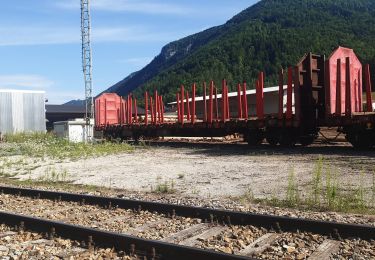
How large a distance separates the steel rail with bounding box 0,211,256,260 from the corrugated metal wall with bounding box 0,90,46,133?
128 feet

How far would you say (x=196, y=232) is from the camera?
655 cm

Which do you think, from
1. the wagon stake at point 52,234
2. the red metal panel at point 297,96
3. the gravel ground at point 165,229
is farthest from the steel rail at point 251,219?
the red metal panel at point 297,96

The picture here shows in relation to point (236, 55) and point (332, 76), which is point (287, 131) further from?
point (236, 55)

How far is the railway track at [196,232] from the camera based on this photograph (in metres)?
5.37

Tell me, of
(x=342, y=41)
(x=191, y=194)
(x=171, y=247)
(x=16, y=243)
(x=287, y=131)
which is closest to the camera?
(x=171, y=247)

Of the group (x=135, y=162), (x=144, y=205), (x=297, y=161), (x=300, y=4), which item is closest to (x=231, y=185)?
(x=144, y=205)

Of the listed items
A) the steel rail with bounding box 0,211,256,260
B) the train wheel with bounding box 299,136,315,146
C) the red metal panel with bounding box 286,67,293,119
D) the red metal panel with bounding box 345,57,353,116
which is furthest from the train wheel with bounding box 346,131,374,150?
the steel rail with bounding box 0,211,256,260

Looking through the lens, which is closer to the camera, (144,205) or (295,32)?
(144,205)

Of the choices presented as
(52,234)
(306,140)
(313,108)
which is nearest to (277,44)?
(306,140)

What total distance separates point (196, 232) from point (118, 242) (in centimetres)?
123

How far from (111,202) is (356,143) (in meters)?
10.7

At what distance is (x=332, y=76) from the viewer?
1698 centimetres

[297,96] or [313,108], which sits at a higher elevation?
[297,96]

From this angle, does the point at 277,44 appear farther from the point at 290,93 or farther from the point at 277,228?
the point at 277,228
